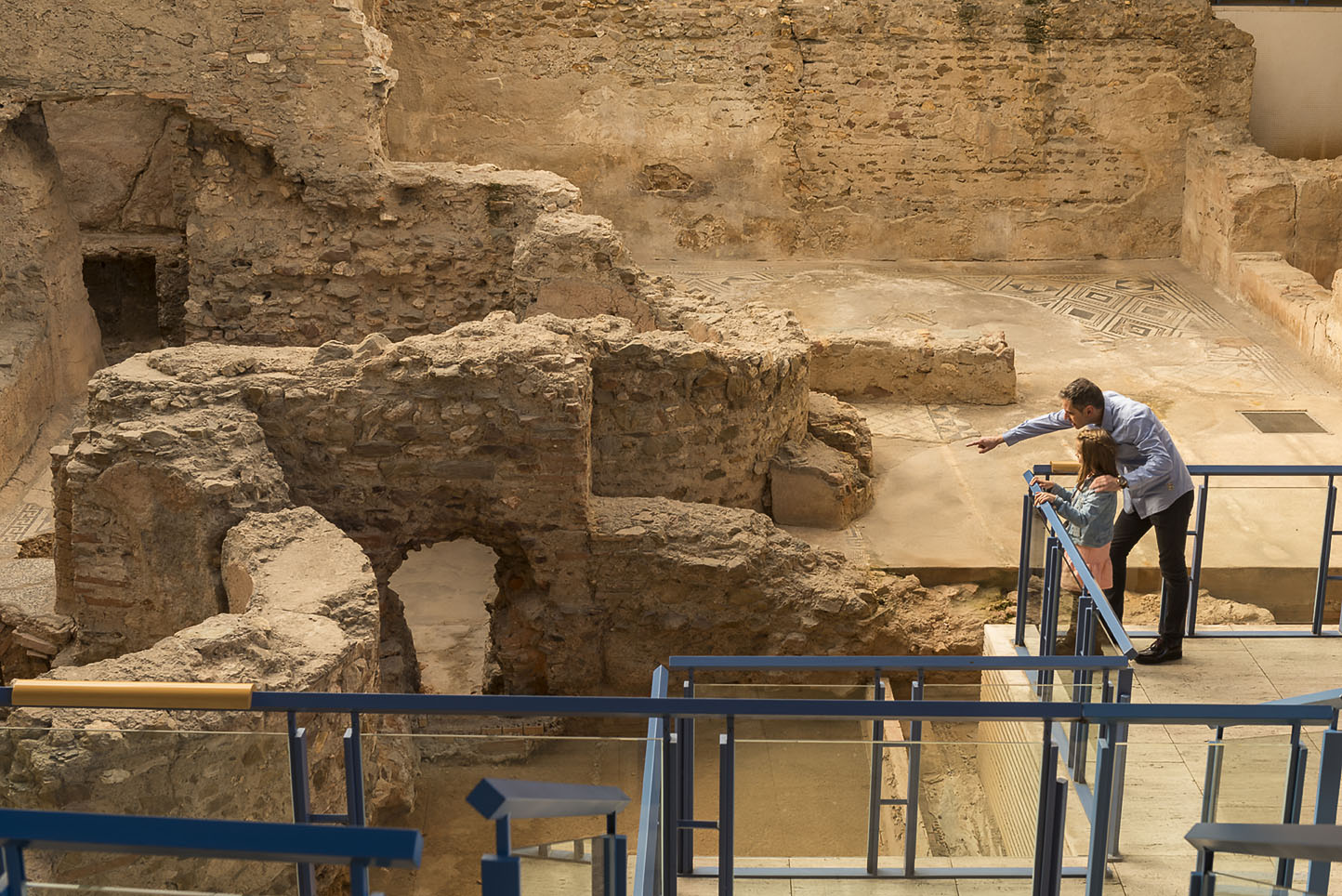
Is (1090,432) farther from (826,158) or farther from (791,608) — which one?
(826,158)

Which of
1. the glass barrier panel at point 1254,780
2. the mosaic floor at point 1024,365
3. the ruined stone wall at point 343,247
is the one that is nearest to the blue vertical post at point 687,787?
the glass barrier panel at point 1254,780

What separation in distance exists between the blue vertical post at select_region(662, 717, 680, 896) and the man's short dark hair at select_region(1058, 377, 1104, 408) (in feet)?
8.28

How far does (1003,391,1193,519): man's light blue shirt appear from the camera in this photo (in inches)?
224

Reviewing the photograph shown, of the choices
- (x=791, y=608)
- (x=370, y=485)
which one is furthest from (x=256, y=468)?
(x=791, y=608)

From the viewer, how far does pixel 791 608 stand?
7.35 metres

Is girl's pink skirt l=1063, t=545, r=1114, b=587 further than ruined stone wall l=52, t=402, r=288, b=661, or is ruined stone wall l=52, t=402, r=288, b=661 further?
ruined stone wall l=52, t=402, r=288, b=661

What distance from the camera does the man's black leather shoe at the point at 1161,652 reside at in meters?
5.82

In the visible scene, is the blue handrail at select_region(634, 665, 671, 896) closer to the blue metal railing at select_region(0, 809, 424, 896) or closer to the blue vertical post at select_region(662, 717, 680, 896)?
the blue vertical post at select_region(662, 717, 680, 896)

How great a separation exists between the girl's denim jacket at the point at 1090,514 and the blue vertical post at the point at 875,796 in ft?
6.19

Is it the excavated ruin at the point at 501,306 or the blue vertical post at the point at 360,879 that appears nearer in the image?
the blue vertical post at the point at 360,879

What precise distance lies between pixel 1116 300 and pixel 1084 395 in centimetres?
763

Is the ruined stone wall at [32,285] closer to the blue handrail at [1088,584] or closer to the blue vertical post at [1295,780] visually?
the blue handrail at [1088,584]

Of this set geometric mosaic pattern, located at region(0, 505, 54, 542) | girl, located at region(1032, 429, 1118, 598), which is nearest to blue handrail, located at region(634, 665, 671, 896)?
girl, located at region(1032, 429, 1118, 598)

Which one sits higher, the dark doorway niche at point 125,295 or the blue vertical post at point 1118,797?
the blue vertical post at point 1118,797
